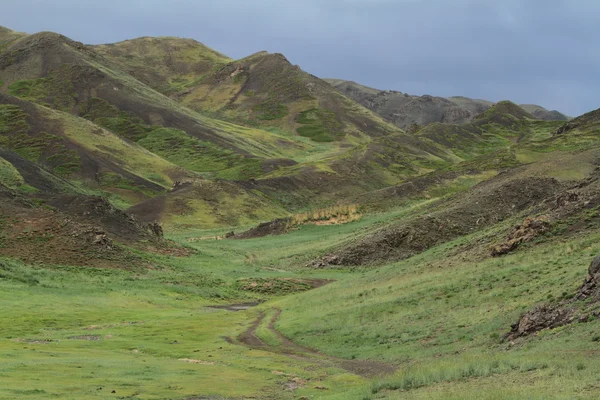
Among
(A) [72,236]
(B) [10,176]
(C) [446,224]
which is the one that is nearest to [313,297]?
(C) [446,224]

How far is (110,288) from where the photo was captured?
63.8 m

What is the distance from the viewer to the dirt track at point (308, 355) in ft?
105

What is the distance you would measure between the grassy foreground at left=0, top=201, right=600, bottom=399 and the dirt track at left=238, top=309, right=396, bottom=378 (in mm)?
459

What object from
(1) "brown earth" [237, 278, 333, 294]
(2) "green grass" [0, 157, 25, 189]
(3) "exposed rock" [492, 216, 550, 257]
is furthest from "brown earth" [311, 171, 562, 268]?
(2) "green grass" [0, 157, 25, 189]

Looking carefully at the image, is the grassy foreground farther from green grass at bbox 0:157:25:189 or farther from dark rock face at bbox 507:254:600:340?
green grass at bbox 0:157:25:189

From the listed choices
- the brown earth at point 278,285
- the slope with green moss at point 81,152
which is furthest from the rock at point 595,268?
the slope with green moss at point 81,152

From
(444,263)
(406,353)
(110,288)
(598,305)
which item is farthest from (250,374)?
(110,288)

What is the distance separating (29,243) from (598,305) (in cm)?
6111

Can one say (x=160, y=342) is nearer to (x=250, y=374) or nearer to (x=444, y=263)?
(x=250, y=374)

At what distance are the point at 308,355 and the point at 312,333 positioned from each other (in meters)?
5.42

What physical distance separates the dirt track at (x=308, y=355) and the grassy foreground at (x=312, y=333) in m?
0.46

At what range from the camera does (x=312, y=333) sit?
42.8 metres

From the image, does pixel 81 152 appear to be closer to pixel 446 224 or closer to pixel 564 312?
pixel 446 224

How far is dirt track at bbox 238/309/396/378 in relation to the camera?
3189cm
